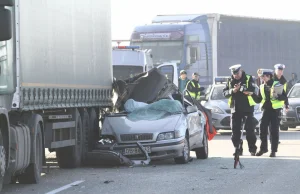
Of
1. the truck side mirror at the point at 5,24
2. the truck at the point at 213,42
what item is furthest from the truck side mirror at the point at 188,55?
the truck side mirror at the point at 5,24

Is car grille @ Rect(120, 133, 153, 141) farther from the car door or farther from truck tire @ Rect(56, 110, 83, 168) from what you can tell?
the car door

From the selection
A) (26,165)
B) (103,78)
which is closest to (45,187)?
(26,165)

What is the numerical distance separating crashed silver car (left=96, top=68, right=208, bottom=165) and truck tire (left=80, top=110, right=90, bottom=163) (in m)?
0.24

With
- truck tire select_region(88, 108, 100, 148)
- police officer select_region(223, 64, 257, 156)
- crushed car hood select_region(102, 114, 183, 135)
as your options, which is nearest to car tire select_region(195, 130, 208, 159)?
police officer select_region(223, 64, 257, 156)

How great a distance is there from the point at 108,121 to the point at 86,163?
33.8 inches

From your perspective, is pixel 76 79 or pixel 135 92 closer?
pixel 76 79

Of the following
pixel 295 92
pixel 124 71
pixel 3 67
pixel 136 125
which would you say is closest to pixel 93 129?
pixel 136 125

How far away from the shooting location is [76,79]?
17.4 metres

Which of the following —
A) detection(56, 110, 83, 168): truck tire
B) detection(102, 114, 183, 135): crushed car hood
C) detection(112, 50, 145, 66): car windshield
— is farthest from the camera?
detection(112, 50, 145, 66): car windshield

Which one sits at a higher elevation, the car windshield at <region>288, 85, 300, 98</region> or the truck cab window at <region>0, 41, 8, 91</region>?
the truck cab window at <region>0, 41, 8, 91</region>

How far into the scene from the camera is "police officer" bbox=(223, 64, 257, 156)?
18891 mm

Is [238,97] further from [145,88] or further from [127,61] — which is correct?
[127,61]

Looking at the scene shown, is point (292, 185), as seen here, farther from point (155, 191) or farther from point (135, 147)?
point (135, 147)

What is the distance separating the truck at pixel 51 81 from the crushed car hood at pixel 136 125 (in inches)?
19.7
